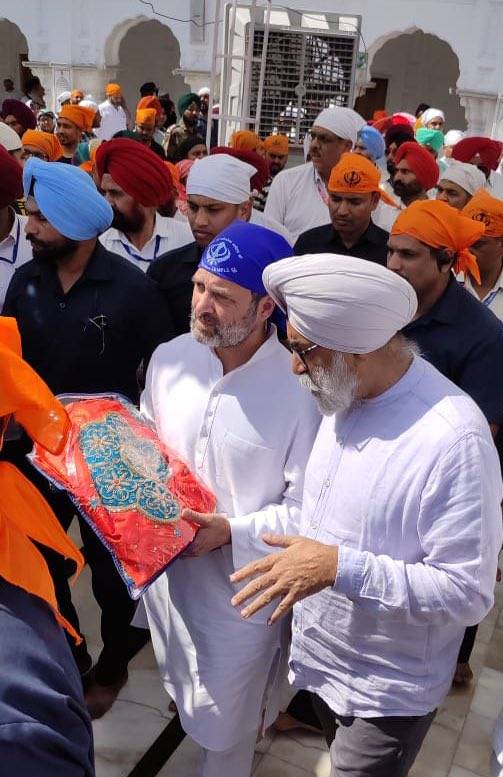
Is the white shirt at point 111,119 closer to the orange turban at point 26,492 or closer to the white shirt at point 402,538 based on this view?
the white shirt at point 402,538

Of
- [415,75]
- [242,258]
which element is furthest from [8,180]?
[415,75]

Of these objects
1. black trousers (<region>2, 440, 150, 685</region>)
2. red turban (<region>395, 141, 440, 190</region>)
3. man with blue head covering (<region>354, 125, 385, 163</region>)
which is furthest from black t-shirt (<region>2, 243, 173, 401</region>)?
man with blue head covering (<region>354, 125, 385, 163</region>)

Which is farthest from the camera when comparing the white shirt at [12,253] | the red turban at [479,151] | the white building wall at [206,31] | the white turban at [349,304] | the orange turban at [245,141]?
the white building wall at [206,31]

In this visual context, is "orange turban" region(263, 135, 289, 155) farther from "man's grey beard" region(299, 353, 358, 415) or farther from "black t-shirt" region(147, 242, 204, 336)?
"man's grey beard" region(299, 353, 358, 415)

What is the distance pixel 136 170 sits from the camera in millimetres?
3660

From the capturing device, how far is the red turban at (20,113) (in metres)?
8.37

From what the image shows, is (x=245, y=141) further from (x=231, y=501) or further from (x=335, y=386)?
(x=335, y=386)

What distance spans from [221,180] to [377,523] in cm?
217

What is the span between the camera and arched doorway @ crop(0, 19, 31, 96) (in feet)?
72.8

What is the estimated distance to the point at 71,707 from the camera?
1062mm

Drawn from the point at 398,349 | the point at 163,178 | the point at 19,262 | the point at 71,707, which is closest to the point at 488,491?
the point at 398,349

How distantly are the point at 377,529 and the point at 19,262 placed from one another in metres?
2.24

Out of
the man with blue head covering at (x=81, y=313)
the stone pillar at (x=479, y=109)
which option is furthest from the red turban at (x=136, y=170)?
the stone pillar at (x=479, y=109)

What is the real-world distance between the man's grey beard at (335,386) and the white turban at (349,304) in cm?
5
